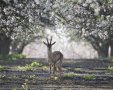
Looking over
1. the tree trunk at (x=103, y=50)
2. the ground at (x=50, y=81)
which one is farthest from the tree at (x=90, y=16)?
the tree trunk at (x=103, y=50)

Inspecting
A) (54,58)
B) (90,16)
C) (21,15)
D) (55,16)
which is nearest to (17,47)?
(90,16)

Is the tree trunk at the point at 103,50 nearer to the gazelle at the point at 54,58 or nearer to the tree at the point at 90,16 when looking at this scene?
the tree at the point at 90,16

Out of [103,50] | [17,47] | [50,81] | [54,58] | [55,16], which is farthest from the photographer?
[17,47]

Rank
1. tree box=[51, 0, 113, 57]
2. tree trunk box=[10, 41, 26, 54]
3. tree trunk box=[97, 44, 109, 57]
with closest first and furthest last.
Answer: tree box=[51, 0, 113, 57] → tree trunk box=[97, 44, 109, 57] → tree trunk box=[10, 41, 26, 54]

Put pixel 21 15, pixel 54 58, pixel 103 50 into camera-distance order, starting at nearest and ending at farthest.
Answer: pixel 54 58 → pixel 21 15 → pixel 103 50

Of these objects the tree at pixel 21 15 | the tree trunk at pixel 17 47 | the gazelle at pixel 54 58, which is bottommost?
the gazelle at pixel 54 58

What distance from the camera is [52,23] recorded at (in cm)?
2380

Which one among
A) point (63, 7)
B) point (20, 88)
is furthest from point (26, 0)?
point (20, 88)

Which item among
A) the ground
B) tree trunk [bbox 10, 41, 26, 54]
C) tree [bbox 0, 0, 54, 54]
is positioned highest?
tree [bbox 0, 0, 54, 54]

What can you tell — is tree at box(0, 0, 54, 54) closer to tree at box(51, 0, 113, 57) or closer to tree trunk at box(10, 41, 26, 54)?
tree at box(51, 0, 113, 57)

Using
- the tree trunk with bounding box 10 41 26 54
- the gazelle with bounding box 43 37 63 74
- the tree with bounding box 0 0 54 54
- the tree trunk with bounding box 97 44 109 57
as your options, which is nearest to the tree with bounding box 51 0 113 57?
the tree with bounding box 0 0 54 54

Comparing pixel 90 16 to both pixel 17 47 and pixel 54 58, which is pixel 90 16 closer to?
pixel 54 58

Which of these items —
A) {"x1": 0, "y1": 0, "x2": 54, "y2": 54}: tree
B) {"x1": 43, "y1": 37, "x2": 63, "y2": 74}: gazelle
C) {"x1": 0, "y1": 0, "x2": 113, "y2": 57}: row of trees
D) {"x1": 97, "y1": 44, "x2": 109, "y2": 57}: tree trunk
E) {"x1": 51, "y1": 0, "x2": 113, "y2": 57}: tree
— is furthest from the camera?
{"x1": 97, "y1": 44, "x2": 109, "y2": 57}: tree trunk

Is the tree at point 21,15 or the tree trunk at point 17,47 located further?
the tree trunk at point 17,47
